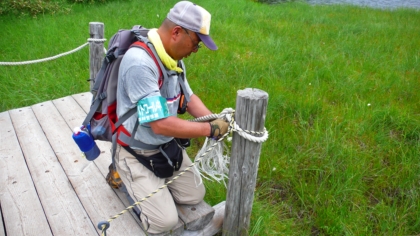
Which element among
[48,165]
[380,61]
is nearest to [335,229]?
[48,165]

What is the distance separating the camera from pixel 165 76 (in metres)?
2.04

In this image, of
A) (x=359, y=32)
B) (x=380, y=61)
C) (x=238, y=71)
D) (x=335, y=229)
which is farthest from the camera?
(x=359, y=32)

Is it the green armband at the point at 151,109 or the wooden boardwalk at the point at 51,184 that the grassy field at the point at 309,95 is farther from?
the green armband at the point at 151,109

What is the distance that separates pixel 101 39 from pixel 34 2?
568cm

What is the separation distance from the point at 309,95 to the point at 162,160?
8.37 feet

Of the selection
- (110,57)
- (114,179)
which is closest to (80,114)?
(114,179)

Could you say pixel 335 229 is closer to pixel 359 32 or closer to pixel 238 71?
pixel 238 71

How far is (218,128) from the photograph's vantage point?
1.99 metres

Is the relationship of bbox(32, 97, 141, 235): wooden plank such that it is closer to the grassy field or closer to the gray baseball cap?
the grassy field

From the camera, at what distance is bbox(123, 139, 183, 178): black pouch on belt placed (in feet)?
7.31

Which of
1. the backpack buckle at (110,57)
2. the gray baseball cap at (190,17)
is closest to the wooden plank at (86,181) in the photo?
the backpack buckle at (110,57)

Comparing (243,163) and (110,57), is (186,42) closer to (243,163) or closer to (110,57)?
(110,57)

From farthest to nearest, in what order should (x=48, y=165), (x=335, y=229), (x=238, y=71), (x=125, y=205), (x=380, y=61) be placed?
1. (x=380, y=61)
2. (x=238, y=71)
3. (x=48, y=165)
4. (x=335, y=229)
5. (x=125, y=205)

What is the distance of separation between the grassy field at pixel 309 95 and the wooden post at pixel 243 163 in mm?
225
